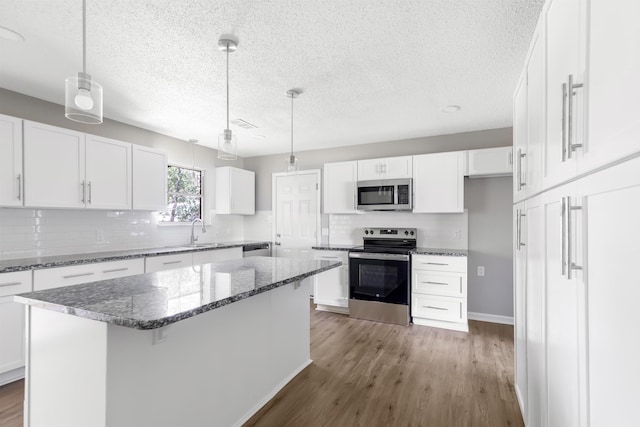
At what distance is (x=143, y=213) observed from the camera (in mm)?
3977

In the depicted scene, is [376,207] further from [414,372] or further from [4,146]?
[4,146]

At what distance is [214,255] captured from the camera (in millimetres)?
4125

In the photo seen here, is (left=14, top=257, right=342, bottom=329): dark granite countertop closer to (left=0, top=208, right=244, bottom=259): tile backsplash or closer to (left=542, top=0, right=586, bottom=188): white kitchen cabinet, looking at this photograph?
(left=542, top=0, right=586, bottom=188): white kitchen cabinet

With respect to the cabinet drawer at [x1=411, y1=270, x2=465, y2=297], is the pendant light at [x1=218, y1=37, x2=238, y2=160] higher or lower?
higher

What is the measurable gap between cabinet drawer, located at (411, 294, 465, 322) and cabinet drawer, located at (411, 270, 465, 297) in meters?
0.07

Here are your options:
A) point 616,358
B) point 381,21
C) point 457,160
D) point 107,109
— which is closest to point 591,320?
point 616,358

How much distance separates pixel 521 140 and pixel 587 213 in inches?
45.6

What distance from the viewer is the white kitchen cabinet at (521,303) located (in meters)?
1.80

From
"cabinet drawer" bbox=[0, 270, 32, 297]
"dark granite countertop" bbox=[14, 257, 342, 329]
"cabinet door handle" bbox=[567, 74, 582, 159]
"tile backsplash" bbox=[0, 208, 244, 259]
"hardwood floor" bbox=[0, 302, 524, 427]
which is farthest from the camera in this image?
"tile backsplash" bbox=[0, 208, 244, 259]

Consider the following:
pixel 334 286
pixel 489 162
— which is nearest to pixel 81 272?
pixel 334 286

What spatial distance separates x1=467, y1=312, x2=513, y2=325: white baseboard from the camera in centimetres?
382

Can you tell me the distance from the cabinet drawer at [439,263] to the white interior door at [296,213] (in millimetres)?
1814

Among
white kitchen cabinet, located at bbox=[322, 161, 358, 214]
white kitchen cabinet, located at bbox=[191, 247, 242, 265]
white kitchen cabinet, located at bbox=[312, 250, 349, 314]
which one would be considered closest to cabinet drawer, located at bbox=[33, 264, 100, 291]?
white kitchen cabinet, located at bbox=[191, 247, 242, 265]

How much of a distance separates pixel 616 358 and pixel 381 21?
187cm
